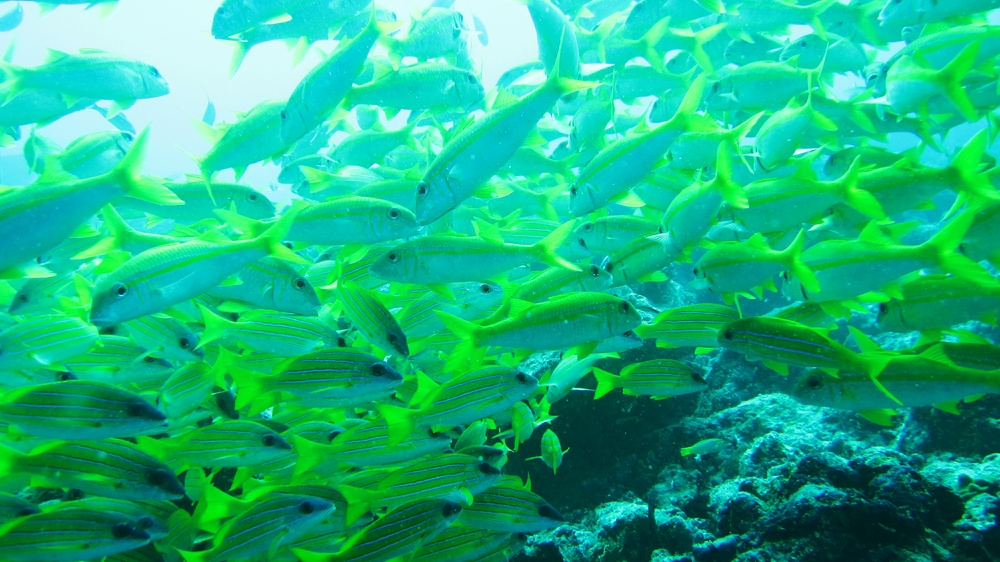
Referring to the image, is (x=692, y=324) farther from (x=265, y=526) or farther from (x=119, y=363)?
(x=119, y=363)

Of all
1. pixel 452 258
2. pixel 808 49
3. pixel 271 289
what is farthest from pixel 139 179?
pixel 808 49

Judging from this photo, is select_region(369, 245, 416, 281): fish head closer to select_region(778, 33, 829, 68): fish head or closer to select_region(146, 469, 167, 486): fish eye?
select_region(146, 469, 167, 486): fish eye

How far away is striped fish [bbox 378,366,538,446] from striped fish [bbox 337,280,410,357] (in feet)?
1.19

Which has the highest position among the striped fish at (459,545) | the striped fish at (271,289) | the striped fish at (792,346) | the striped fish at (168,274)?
the striped fish at (168,274)

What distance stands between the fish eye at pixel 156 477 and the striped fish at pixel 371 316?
1406mm

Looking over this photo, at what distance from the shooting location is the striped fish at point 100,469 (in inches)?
103

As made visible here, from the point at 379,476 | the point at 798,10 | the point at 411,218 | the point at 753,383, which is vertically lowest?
the point at 753,383

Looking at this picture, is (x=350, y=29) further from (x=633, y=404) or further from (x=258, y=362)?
(x=633, y=404)

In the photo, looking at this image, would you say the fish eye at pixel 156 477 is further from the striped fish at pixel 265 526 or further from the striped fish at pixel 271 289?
the striped fish at pixel 271 289

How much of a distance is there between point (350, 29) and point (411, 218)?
401cm

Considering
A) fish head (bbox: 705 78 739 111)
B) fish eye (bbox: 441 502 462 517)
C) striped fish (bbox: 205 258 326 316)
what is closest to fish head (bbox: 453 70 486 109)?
striped fish (bbox: 205 258 326 316)

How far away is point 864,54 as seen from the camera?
6043mm

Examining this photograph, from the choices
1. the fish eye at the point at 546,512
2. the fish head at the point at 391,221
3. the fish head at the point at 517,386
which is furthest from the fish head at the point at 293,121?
the fish eye at the point at 546,512

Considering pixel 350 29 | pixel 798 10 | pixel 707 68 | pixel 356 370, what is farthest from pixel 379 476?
pixel 798 10
